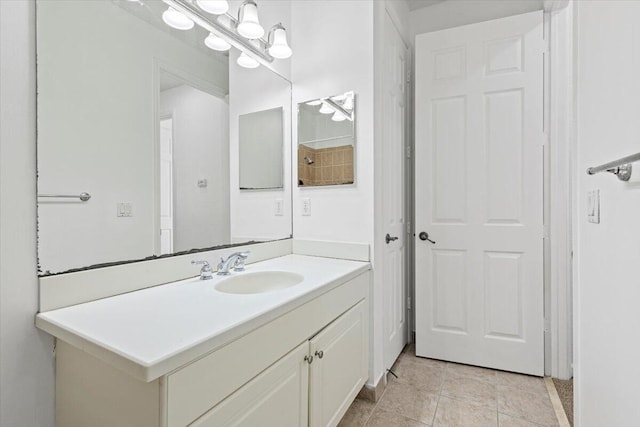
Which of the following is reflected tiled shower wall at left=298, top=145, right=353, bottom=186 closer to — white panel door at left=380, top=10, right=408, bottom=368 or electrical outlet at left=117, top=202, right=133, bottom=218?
white panel door at left=380, top=10, right=408, bottom=368

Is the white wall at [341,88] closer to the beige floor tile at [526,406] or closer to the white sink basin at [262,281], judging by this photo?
the white sink basin at [262,281]

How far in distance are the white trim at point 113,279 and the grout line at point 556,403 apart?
1917mm

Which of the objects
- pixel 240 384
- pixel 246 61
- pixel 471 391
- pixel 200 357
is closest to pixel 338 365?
pixel 240 384

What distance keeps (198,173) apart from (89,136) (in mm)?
495

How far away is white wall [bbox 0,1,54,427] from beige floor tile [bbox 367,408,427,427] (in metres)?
1.35

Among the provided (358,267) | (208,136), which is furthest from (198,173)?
(358,267)

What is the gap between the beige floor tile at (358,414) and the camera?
1596mm

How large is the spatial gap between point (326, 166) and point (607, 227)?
130 centimetres

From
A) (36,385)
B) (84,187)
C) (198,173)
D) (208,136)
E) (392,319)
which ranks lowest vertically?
(392,319)

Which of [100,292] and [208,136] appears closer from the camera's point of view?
[100,292]

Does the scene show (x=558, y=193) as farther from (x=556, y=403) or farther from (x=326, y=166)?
(x=326, y=166)

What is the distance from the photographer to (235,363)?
2.74ft

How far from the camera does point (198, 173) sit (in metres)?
1.49

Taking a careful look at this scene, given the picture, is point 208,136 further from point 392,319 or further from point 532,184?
point 532,184
